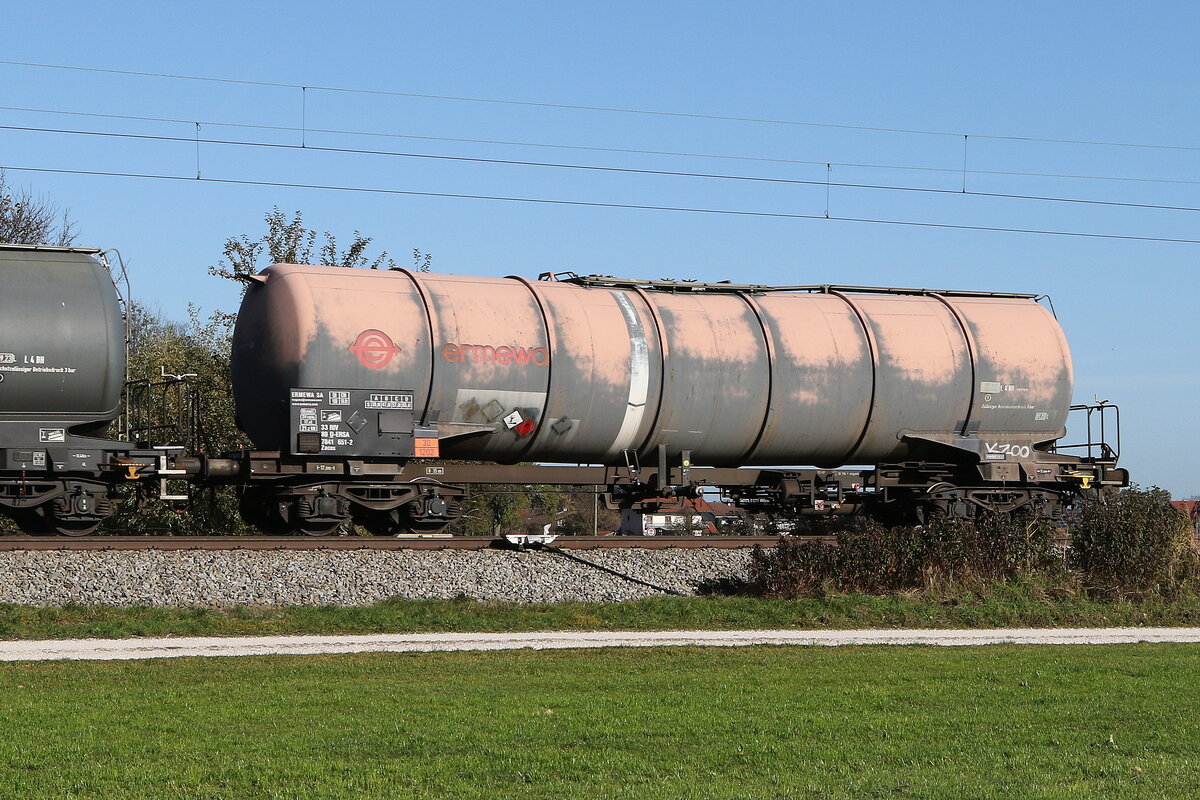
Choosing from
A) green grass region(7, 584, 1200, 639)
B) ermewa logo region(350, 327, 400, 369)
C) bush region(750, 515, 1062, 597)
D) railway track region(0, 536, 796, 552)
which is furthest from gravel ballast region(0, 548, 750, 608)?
ermewa logo region(350, 327, 400, 369)

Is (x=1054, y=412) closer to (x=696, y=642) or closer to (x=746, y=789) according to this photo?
(x=696, y=642)

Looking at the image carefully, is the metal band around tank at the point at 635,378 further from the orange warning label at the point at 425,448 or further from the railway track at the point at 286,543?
the orange warning label at the point at 425,448

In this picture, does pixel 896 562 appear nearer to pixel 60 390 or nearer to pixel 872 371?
pixel 872 371

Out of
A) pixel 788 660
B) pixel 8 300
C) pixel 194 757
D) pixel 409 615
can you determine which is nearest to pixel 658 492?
pixel 409 615

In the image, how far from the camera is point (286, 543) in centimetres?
1666

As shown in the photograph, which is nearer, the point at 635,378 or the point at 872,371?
the point at 635,378

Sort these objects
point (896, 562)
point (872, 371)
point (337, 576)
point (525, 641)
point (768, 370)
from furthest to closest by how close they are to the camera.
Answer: point (872, 371) < point (768, 370) < point (896, 562) < point (337, 576) < point (525, 641)

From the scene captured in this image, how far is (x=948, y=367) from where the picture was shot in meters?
20.3

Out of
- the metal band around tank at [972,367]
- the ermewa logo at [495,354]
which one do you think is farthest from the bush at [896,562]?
the ermewa logo at [495,354]

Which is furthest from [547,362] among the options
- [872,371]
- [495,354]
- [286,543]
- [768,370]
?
[872,371]

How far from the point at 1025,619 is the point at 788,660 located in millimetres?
5032

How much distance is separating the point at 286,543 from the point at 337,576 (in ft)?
4.33

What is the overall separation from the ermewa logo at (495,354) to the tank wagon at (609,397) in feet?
0.10

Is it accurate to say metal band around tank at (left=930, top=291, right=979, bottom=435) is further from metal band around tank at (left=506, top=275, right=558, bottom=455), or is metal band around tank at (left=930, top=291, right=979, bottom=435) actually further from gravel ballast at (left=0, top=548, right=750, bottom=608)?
metal band around tank at (left=506, top=275, right=558, bottom=455)
